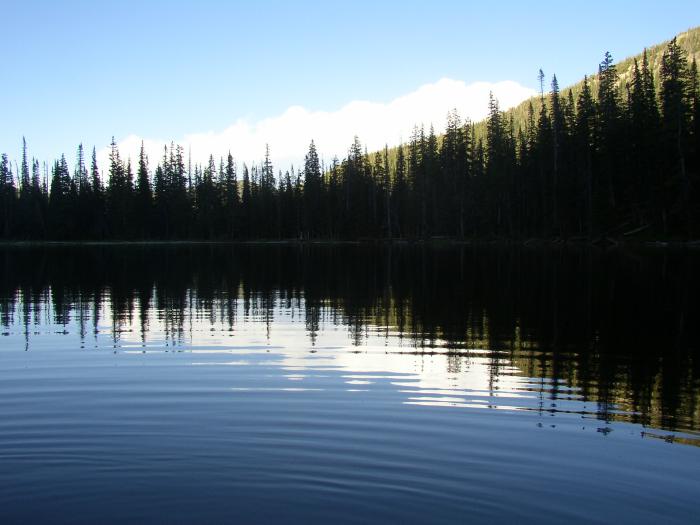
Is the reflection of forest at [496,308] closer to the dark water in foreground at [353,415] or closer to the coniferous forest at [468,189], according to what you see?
the dark water in foreground at [353,415]

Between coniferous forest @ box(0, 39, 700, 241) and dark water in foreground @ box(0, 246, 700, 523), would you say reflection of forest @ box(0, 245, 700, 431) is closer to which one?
dark water in foreground @ box(0, 246, 700, 523)

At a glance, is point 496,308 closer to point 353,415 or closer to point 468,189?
point 353,415

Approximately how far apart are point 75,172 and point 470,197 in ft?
316

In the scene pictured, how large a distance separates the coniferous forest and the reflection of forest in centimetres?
3455

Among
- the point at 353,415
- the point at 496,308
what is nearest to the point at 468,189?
the point at 496,308

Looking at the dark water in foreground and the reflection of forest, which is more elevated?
the reflection of forest

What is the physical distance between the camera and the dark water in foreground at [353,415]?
6758 millimetres

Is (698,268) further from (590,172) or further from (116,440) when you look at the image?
(590,172)

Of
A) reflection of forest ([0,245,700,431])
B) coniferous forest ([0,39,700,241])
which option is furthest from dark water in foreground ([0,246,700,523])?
coniferous forest ([0,39,700,241])

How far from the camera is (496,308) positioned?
23938 mm

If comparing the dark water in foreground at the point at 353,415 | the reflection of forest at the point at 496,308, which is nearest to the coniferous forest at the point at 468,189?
the reflection of forest at the point at 496,308

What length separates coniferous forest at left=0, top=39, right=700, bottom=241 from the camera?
74.6 m

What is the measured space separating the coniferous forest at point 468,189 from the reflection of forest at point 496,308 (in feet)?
113

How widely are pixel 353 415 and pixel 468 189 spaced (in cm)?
10394
